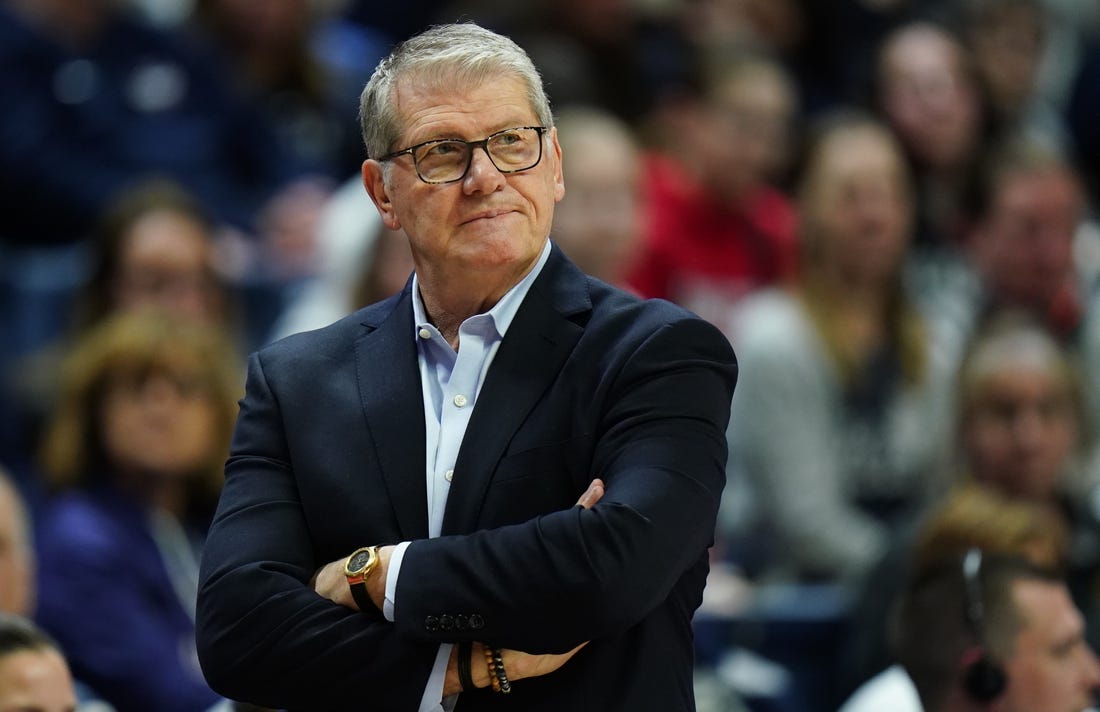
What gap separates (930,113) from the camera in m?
7.84

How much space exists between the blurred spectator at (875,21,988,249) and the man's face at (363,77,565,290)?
212 inches

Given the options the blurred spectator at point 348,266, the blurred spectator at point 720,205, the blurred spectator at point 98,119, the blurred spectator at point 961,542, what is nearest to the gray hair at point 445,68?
the blurred spectator at point 961,542

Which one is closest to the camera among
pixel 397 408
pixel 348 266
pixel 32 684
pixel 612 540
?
pixel 612 540

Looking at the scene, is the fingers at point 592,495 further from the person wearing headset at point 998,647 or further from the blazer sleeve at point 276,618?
the person wearing headset at point 998,647

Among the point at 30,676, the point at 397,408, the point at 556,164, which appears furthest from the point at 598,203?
the point at 397,408

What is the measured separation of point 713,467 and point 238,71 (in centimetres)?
518

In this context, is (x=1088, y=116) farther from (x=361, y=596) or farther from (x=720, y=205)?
(x=361, y=596)

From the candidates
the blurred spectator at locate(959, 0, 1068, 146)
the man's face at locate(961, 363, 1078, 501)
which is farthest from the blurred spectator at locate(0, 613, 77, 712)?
the blurred spectator at locate(959, 0, 1068, 146)

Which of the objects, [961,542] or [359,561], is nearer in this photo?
[359,561]

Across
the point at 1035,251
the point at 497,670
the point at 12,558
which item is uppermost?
the point at 497,670

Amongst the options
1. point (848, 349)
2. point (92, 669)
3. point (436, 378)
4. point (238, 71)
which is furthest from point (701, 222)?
point (436, 378)

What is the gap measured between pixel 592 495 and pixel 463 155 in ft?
1.76

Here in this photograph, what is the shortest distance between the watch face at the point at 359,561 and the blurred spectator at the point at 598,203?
3270 millimetres

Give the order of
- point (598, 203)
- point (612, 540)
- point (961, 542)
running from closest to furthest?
point (612, 540), point (961, 542), point (598, 203)
